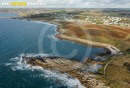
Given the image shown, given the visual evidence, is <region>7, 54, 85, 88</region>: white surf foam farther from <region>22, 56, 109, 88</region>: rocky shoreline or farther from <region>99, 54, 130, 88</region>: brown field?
<region>99, 54, 130, 88</region>: brown field

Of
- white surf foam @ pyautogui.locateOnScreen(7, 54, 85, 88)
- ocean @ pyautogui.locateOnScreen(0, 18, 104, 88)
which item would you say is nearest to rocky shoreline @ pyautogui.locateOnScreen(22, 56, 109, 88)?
white surf foam @ pyautogui.locateOnScreen(7, 54, 85, 88)

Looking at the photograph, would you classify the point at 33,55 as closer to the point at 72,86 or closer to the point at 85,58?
the point at 85,58

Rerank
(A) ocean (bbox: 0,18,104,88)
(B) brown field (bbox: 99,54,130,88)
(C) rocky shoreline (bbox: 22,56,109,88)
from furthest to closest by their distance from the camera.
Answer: (C) rocky shoreline (bbox: 22,56,109,88), (A) ocean (bbox: 0,18,104,88), (B) brown field (bbox: 99,54,130,88)

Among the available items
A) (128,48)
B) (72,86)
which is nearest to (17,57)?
(72,86)

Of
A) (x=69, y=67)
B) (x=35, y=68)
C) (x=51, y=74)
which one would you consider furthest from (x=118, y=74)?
(x=35, y=68)

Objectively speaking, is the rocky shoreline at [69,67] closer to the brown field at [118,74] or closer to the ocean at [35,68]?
the ocean at [35,68]

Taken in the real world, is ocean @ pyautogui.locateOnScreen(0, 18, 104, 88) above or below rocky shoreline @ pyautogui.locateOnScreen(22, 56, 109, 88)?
below

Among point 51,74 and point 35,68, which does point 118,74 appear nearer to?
point 51,74

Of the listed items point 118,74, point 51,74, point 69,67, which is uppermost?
point 118,74

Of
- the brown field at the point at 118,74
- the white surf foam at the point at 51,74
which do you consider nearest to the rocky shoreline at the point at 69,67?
the white surf foam at the point at 51,74

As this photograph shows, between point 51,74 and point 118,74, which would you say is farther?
point 51,74
